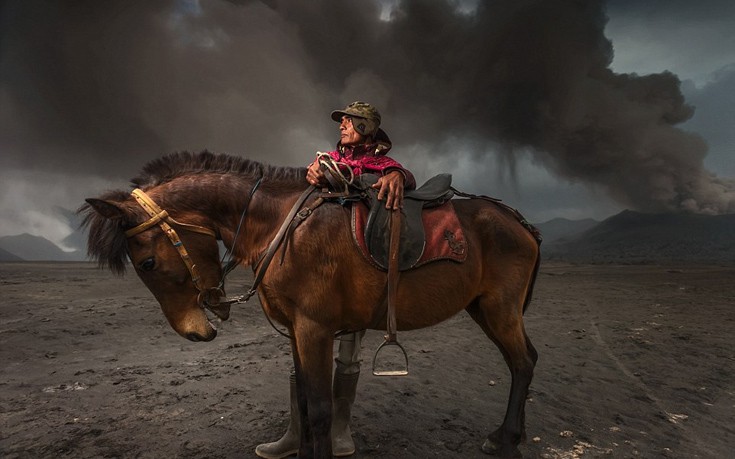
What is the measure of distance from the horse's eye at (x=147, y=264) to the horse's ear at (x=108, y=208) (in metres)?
0.35

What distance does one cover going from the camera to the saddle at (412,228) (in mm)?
2789

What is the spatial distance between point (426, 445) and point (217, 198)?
9.70 ft

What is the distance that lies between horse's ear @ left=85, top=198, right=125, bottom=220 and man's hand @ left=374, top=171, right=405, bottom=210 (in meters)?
1.77

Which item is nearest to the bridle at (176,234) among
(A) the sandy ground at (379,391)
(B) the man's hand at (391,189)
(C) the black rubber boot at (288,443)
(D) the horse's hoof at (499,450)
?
(B) the man's hand at (391,189)

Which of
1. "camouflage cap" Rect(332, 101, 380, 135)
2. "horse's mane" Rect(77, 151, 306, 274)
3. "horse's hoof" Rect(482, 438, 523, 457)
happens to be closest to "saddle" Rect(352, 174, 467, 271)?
"camouflage cap" Rect(332, 101, 380, 135)

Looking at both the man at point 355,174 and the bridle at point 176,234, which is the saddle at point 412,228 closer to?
the man at point 355,174

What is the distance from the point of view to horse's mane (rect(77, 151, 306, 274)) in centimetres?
265

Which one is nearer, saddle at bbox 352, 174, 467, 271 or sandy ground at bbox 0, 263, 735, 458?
saddle at bbox 352, 174, 467, 271

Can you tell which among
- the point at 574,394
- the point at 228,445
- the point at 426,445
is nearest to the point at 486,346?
the point at 574,394

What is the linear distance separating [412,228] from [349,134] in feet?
3.17

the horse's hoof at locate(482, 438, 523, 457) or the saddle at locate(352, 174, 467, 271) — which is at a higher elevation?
the saddle at locate(352, 174, 467, 271)

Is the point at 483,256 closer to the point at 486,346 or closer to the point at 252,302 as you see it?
the point at 486,346

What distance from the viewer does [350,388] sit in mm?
3502

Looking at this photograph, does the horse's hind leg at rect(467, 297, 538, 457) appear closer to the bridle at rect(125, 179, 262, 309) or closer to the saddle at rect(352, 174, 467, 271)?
the saddle at rect(352, 174, 467, 271)
